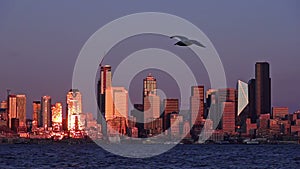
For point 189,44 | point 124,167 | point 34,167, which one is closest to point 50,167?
point 34,167

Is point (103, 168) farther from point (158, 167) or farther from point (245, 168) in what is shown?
point (245, 168)

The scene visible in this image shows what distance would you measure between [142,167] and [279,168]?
15156 millimetres

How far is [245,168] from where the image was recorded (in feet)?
308

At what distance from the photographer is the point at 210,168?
9519cm

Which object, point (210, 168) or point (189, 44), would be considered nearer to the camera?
point (189, 44)

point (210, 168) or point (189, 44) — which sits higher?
point (189, 44)

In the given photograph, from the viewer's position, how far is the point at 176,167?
94.2 m

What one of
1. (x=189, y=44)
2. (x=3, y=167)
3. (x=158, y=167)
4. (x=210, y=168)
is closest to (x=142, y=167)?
(x=158, y=167)

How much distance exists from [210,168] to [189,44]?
40.4m

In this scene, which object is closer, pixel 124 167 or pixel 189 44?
pixel 189 44

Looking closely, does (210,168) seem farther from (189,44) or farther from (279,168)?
(189,44)

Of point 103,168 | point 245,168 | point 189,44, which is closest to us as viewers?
point 189,44

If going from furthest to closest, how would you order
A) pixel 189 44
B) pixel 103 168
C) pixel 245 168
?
pixel 245 168
pixel 103 168
pixel 189 44

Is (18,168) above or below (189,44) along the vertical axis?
below
